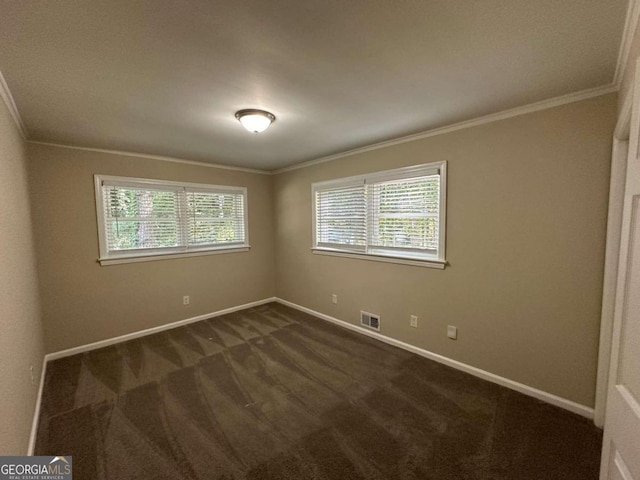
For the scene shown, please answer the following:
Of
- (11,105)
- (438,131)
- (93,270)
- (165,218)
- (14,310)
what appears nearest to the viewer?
(14,310)

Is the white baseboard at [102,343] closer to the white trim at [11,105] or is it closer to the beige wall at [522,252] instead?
the white trim at [11,105]

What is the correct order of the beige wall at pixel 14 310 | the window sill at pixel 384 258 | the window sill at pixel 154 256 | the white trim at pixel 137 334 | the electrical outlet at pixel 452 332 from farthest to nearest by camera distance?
1. the window sill at pixel 154 256
2. the white trim at pixel 137 334
3. the window sill at pixel 384 258
4. the electrical outlet at pixel 452 332
5. the beige wall at pixel 14 310

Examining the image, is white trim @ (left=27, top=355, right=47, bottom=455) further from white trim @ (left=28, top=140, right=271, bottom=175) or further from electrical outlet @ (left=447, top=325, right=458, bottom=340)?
electrical outlet @ (left=447, top=325, right=458, bottom=340)

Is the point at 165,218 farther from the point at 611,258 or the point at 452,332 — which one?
the point at 611,258

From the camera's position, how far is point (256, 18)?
46.4 inches

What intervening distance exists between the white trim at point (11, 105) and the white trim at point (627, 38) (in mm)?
3168

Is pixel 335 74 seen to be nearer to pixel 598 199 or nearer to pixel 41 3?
pixel 41 3

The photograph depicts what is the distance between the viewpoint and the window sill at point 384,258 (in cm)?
279

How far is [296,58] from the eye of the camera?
148 cm

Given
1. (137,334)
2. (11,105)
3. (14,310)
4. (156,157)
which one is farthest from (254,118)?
(137,334)

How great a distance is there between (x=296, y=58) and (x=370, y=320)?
294 cm

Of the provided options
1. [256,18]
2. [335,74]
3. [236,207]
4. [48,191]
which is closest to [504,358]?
[335,74]
